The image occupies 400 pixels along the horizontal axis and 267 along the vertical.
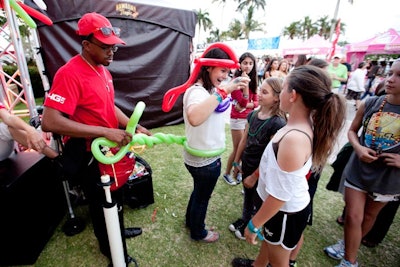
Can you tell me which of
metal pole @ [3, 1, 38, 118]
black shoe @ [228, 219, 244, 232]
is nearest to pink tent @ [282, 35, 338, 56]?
black shoe @ [228, 219, 244, 232]

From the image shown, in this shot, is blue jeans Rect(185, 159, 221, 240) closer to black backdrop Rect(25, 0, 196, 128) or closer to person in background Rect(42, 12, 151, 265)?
person in background Rect(42, 12, 151, 265)

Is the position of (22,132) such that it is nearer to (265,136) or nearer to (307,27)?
(265,136)

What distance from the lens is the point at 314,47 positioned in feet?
47.0

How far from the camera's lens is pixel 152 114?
A: 5.31 m

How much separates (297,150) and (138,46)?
4517 millimetres

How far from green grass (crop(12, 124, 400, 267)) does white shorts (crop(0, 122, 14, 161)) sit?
3.09 feet

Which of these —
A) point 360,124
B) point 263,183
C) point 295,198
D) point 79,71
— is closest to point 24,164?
point 79,71

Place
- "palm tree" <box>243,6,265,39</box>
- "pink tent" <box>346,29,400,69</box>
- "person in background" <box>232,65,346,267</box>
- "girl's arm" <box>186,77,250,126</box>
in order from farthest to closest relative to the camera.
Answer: "palm tree" <box>243,6,265,39</box>, "pink tent" <box>346,29,400,69</box>, "girl's arm" <box>186,77,250,126</box>, "person in background" <box>232,65,346,267</box>

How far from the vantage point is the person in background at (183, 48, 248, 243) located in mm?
1404

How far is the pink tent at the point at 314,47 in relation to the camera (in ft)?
45.9

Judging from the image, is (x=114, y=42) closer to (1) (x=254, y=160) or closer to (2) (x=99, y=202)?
(2) (x=99, y=202)

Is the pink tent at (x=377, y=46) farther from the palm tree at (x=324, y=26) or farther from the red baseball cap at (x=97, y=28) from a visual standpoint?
the palm tree at (x=324, y=26)

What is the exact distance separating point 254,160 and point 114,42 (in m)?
1.44

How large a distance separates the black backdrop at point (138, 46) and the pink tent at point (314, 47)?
39.2 ft
